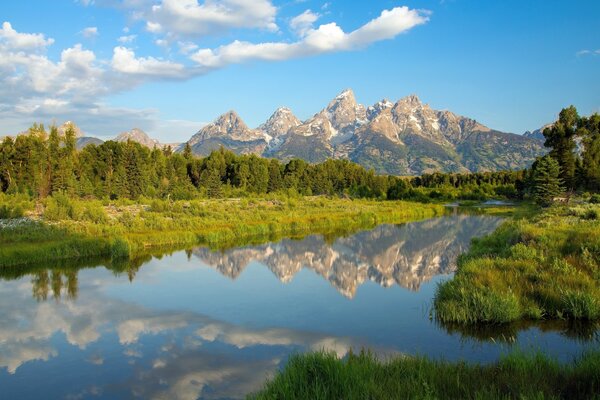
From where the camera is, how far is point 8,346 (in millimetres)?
15664

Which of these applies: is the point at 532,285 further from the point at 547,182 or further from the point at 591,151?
the point at 591,151

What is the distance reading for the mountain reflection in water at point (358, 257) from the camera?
27.0 m

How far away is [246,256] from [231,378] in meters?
21.6

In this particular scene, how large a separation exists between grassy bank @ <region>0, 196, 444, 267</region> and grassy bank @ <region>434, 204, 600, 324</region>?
23803mm

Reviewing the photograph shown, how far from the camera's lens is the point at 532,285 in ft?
56.1

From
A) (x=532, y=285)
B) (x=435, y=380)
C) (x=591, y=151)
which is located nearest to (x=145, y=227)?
(x=532, y=285)

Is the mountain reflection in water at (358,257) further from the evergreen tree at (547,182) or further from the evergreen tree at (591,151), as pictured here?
the evergreen tree at (591,151)

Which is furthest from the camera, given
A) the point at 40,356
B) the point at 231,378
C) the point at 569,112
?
the point at 569,112

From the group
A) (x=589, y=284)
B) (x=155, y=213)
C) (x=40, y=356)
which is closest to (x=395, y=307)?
(x=589, y=284)

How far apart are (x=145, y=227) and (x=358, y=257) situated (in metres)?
19.6

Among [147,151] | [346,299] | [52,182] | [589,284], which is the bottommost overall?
[346,299]

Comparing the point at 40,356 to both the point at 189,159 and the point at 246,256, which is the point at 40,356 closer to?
the point at 246,256

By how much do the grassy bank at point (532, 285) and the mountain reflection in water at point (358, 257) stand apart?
18.0 feet

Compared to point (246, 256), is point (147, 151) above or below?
above
